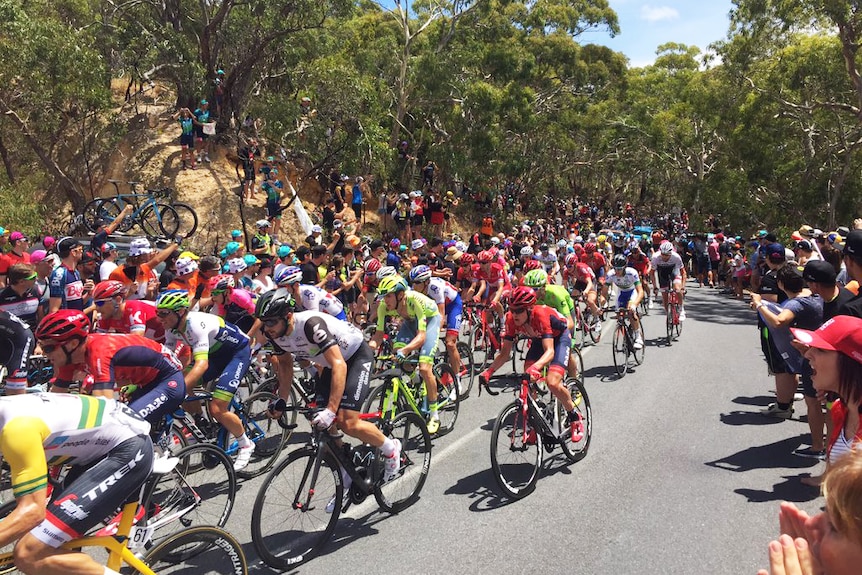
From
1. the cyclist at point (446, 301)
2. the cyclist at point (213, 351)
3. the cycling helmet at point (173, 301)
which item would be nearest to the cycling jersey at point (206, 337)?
the cyclist at point (213, 351)

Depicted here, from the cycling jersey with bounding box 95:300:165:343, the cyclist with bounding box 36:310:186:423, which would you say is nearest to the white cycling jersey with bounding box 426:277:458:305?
the cycling jersey with bounding box 95:300:165:343

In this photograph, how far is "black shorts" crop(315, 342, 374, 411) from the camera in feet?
16.7

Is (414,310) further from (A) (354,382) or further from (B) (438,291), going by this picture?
(A) (354,382)

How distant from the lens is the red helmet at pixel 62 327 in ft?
13.0

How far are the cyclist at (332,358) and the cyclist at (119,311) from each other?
1836 millimetres

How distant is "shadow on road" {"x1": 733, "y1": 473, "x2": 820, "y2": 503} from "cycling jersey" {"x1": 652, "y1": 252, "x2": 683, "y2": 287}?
727 centimetres

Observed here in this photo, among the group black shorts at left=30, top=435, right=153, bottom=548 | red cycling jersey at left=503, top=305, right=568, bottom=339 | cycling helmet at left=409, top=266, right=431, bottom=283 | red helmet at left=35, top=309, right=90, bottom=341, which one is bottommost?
black shorts at left=30, top=435, right=153, bottom=548

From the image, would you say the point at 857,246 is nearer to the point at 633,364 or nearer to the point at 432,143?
the point at 633,364

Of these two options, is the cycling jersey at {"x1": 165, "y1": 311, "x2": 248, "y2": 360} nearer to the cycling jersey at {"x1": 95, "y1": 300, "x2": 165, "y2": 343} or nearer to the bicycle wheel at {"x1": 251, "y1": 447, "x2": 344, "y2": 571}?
the cycling jersey at {"x1": 95, "y1": 300, "x2": 165, "y2": 343}

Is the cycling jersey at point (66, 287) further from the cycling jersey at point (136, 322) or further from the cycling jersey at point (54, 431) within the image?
the cycling jersey at point (54, 431)

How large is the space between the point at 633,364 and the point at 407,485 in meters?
6.35

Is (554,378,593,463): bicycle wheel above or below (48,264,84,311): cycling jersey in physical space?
below

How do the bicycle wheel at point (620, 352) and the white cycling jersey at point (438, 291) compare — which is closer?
the white cycling jersey at point (438, 291)

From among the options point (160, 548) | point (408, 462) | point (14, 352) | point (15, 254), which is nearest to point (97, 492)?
point (160, 548)
